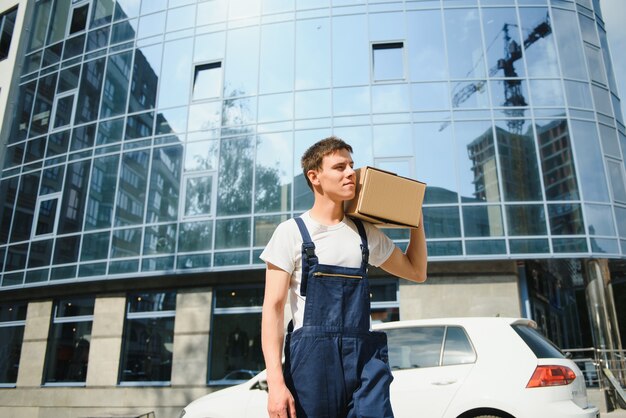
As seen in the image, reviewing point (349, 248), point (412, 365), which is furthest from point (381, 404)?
point (412, 365)

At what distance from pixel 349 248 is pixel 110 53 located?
16.6m

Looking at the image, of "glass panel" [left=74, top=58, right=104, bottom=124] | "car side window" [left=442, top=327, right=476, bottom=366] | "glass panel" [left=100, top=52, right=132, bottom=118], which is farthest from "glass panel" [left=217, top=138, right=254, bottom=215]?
"car side window" [left=442, top=327, right=476, bottom=366]

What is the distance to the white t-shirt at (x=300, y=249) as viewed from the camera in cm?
208

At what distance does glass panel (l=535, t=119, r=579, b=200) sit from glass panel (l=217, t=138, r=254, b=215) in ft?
26.1

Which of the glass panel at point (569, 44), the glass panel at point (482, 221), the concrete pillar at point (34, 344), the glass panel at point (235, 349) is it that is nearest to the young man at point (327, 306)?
the glass panel at point (482, 221)

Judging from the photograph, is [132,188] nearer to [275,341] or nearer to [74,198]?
[74,198]

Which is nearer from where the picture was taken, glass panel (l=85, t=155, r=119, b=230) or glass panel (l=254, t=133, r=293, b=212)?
glass panel (l=254, t=133, r=293, b=212)

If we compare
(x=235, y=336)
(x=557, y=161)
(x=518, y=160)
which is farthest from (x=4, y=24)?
(x=557, y=161)

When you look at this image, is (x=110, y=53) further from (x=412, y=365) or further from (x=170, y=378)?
(x=412, y=365)

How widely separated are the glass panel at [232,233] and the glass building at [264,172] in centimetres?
4

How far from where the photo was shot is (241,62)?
577 inches

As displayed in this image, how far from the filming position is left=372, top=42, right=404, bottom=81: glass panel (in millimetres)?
13945

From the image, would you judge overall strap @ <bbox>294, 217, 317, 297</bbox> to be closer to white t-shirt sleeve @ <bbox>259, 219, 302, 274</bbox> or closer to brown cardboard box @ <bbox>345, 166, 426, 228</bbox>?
white t-shirt sleeve @ <bbox>259, 219, 302, 274</bbox>

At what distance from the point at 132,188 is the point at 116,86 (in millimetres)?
3721
